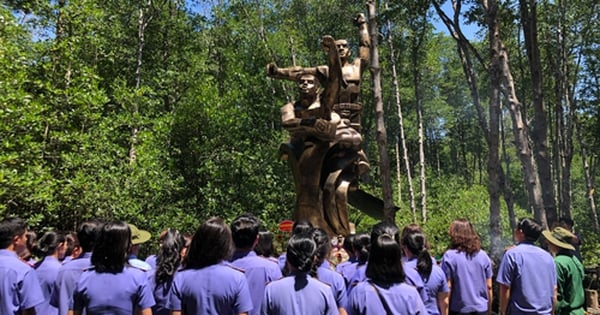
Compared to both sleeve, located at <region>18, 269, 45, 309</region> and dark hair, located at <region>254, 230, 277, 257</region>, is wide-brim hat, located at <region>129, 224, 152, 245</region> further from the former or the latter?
dark hair, located at <region>254, 230, 277, 257</region>

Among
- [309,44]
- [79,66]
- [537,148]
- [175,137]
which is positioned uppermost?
[309,44]

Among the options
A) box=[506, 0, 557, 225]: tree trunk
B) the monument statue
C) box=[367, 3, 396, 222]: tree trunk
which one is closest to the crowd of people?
the monument statue

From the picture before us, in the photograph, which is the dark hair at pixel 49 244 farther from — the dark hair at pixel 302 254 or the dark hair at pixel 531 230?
the dark hair at pixel 531 230

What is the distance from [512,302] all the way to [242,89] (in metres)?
14.1

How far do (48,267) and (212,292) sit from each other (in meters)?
2.07

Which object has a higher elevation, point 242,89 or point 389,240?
point 242,89

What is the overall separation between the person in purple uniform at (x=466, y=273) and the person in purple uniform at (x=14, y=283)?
3.29 meters

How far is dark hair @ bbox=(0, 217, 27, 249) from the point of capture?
3398 millimetres

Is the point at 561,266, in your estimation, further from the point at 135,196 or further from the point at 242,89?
the point at 242,89

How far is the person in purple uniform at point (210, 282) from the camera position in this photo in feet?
8.54

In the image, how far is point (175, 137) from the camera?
49.2 ft

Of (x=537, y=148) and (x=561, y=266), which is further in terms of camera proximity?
(x=537, y=148)

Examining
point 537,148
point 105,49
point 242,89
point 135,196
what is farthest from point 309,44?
point 537,148

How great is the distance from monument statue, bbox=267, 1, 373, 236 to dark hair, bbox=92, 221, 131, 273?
509 centimetres
